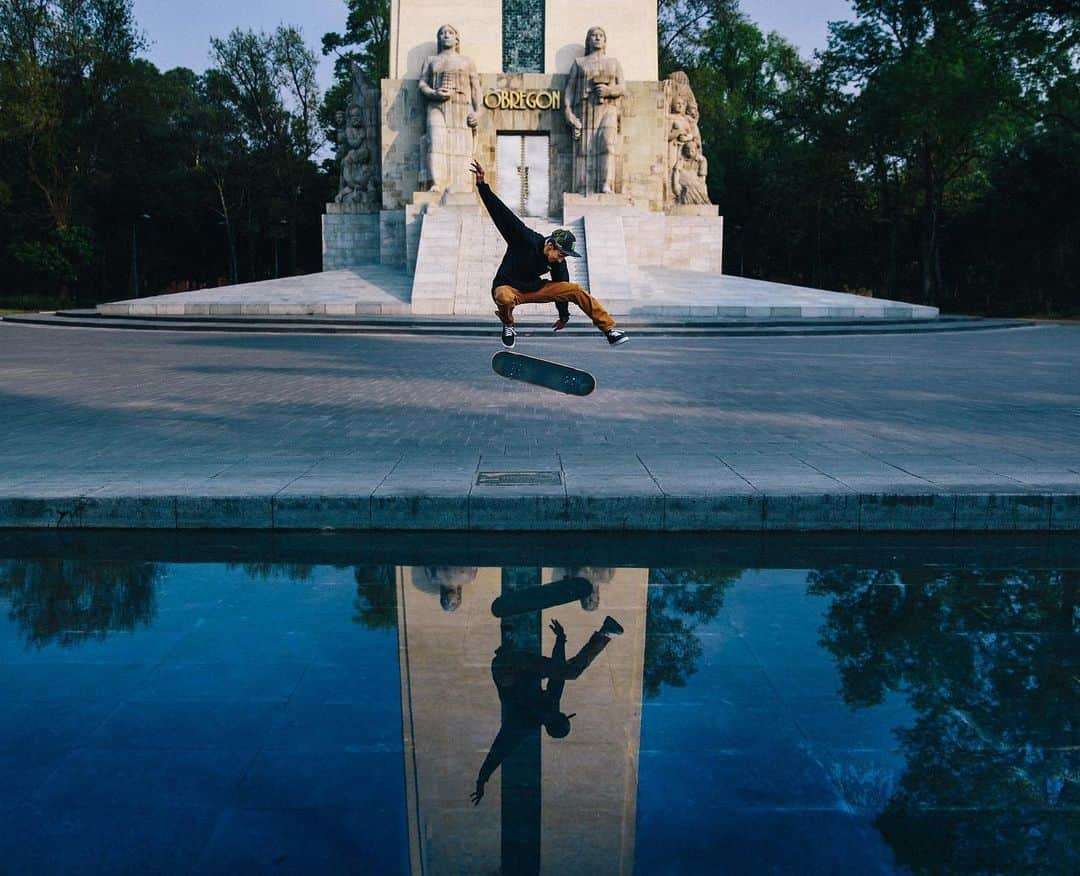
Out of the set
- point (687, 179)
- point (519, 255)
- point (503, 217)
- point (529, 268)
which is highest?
point (687, 179)

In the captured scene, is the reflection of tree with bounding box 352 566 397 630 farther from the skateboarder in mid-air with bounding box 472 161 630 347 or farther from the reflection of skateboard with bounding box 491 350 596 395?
the reflection of skateboard with bounding box 491 350 596 395

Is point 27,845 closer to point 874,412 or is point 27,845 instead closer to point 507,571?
point 507,571

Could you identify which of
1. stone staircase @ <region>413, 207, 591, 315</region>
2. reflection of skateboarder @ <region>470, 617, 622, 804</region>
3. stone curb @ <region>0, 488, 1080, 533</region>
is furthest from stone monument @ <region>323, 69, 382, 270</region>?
reflection of skateboarder @ <region>470, 617, 622, 804</region>

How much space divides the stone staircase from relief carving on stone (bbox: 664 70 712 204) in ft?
20.2

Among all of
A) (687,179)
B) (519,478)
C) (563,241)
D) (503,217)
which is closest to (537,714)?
(519,478)

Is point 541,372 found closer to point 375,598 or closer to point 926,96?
point 375,598

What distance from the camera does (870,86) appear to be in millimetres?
44250

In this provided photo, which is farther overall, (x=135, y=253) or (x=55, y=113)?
(x=135, y=253)

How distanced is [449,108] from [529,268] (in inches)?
1076

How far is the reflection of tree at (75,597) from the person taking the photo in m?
4.62

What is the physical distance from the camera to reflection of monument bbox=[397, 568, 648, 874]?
8.96ft

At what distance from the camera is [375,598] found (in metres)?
5.11

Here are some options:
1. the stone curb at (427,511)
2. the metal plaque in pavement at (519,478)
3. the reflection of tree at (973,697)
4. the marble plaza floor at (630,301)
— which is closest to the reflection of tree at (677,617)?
the reflection of tree at (973,697)

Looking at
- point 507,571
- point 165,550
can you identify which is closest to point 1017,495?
point 507,571
